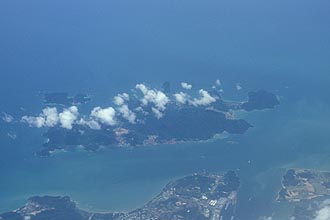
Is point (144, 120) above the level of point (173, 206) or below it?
above

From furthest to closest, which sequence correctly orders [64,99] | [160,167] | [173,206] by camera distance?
[64,99] < [160,167] < [173,206]

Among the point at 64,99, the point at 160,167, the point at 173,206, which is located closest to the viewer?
the point at 173,206

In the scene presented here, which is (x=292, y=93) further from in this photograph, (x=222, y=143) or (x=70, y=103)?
(x=70, y=103)

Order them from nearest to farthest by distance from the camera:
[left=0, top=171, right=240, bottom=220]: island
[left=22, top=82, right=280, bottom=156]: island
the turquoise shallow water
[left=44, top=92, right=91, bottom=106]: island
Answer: [left=0, top=171, right=240, bottom=220]: island, the turquoise shallow water, [left=22, top=82, right=280, bottom=156]: island, [left=44, top=92, right=91, bottom=106]: island

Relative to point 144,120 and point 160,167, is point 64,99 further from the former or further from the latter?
point 160,167

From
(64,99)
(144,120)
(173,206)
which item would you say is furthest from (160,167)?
(64,99)

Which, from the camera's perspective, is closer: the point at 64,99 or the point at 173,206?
the point at 173,206

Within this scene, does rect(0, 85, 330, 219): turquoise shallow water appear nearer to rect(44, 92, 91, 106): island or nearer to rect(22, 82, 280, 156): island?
rect(22, 82, 280, 156): island

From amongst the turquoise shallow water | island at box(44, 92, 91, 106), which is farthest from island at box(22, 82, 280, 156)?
the turquoise shallow water

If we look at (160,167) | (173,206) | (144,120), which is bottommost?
(173,206)
